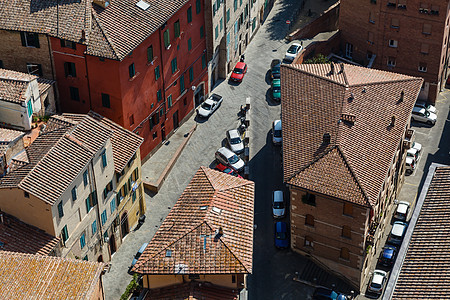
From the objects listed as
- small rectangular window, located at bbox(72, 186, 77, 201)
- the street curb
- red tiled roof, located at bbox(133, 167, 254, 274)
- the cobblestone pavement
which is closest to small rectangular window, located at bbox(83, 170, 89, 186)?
small rectangular window, located at bbox(72, 186, 77, 201)

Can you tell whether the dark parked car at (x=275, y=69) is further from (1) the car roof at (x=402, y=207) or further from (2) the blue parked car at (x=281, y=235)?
(2) the blue parked car at (x=281, y=235)

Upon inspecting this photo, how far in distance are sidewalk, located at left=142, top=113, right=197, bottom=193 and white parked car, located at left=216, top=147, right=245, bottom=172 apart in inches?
205

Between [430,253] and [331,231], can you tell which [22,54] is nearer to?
[331,231]

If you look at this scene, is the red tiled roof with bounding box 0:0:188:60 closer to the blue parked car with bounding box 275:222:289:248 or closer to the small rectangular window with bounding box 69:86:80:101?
the small rectangular window with bounding box 69:86:80:101

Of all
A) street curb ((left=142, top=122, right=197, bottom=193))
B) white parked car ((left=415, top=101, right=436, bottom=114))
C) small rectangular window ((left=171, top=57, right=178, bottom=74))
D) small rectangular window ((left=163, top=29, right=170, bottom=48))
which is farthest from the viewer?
white parked car ((left=415, top=101, right=436, bottom=114))

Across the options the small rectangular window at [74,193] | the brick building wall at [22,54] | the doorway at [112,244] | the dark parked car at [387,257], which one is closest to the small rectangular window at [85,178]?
the small rectangular window at [74,193]

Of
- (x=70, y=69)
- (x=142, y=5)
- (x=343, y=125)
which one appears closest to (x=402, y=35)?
(x=343, y=125)

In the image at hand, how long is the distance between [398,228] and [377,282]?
887 cm

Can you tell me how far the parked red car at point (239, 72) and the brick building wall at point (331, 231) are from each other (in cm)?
3180

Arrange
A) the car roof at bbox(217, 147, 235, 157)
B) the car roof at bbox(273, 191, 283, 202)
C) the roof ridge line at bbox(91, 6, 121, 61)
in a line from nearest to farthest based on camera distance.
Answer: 1. the roof ridge line at bbox(91, 6, 121, 61)
2. the car roof at bbox(273, 191, 283, 202)
3. the car roof at bbox(217, 147, 235, 157)

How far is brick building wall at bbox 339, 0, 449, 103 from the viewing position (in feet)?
357

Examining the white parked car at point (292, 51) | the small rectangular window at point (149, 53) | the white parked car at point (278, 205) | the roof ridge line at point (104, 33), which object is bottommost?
the white parked car at point (278, 205)

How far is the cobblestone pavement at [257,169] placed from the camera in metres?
85.2

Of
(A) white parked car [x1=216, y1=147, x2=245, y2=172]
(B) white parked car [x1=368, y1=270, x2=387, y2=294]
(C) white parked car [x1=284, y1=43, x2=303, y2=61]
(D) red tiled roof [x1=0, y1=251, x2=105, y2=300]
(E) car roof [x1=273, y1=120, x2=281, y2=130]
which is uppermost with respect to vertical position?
(D) red tiled roof [x1=0, y1=251, x2=105, y2=300]
